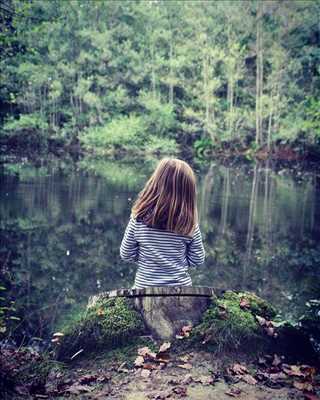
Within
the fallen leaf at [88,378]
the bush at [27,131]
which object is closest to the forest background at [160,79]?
the bush at [27,131]

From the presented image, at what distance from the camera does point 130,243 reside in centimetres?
393

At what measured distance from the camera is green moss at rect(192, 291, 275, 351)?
11.9ft

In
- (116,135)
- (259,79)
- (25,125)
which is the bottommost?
(116,135)

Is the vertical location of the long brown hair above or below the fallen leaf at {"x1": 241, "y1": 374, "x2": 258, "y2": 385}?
above

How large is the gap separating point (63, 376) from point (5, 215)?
8037mm

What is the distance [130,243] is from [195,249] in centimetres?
54

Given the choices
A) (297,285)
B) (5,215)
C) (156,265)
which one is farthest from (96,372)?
(5,215)

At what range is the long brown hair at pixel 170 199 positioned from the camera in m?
3.77

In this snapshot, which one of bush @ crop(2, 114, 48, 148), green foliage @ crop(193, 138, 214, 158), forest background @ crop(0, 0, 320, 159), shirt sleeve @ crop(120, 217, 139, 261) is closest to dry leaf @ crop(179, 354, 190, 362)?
shirt sleeve @ crop(120, 217, 139, 261)

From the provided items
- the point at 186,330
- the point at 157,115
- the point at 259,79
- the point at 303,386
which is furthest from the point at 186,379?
the point at 157,115

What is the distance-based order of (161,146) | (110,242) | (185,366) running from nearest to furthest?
(185,366) < (110,242) < (161,146)

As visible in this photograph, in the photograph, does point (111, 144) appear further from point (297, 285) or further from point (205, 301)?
point (205, 301)

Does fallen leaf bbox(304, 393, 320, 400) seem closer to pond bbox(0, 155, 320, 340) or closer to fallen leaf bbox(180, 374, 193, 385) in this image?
fallen leaf bbox(180, 374, 193, 385)

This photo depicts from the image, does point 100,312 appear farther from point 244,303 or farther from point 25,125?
point 25,125
